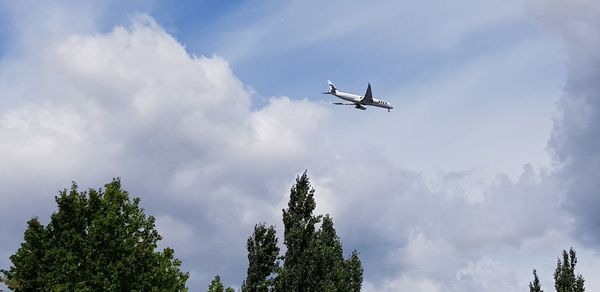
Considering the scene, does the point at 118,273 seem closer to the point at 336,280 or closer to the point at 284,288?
the point at 284,288

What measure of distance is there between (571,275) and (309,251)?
35.0m

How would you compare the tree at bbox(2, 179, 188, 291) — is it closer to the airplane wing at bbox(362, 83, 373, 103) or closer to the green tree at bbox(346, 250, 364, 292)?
the green tree at bbox(346, 250, 364, 292)

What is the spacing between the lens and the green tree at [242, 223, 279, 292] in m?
55.8

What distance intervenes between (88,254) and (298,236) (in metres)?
14.7

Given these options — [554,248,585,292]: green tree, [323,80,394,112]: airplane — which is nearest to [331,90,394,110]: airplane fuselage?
[323,80,394,112]: airplane

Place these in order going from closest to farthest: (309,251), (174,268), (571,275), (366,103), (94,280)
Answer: (94,280) → (174,268) → (309,251) → (571,275) → (366,103)

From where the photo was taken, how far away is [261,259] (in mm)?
57094

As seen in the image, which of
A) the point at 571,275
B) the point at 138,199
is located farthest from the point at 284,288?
the point at 571,275

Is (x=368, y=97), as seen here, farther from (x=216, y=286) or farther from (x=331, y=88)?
(x=216, y=286)

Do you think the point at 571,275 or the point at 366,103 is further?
the point at 366,103

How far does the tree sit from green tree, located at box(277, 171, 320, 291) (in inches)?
290

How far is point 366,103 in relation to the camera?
355ft

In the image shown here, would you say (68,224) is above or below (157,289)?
above

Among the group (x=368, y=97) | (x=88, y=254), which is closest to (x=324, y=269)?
(x=88, y=254)
